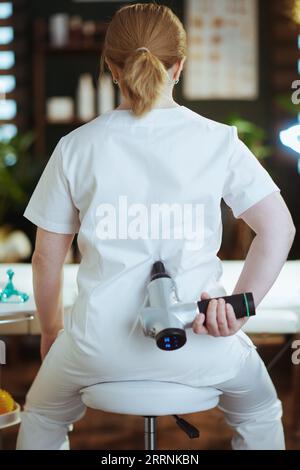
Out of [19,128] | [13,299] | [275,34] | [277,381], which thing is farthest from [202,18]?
[13,299]

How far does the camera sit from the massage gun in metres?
1.23

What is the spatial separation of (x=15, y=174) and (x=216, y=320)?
393 cm

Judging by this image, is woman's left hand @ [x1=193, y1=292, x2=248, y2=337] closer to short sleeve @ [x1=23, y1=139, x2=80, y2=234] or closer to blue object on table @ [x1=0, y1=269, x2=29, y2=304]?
short sleeve @ [x1=23, y1=139, x2=80, y2=234]

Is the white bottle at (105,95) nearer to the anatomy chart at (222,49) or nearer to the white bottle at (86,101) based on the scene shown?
the white bottle at (86,101)

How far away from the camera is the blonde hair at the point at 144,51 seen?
Answer: 1.29 m

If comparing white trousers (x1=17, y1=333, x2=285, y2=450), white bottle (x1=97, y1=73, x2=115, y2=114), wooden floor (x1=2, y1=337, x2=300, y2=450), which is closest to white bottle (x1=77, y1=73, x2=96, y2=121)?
white bottle (x1=97, y1=73, x2=115, y2=114)

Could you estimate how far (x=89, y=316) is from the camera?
131 cm

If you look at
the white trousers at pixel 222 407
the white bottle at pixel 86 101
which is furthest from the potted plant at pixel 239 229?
the white trousers at pixel 222 407

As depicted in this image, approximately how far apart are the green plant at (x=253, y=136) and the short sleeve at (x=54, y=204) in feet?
11.4

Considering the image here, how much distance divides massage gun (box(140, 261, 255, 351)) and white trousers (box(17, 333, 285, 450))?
0.17 m

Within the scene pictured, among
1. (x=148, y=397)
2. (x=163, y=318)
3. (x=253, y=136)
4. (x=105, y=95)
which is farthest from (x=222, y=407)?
(x=105, y=95)

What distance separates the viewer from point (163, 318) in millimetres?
1238

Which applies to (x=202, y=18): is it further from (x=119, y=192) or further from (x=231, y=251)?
(x=119, y=192)

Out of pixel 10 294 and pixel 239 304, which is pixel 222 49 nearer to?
pixel 10 294
